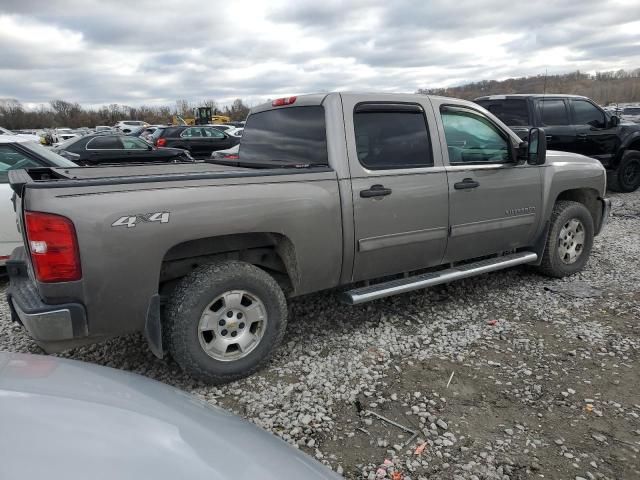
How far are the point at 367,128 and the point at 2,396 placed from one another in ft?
9.95

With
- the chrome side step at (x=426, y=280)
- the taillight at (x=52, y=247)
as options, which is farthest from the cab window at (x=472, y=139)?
the taillight at (x=52, y=247)

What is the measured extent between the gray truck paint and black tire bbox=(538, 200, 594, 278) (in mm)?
129

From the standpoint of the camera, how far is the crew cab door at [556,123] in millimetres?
9297

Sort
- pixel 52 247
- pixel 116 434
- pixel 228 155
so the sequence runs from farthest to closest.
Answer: pixel 228 155 → pixel 52 247 → pixel 116 434

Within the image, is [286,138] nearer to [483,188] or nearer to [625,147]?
[483,188]

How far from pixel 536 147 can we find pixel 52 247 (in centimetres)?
410

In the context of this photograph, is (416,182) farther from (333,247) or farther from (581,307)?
(581,307)

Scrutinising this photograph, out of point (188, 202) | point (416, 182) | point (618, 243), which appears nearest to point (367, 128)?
point (416, 182)

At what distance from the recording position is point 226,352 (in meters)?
3.30

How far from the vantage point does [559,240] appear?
514 cm

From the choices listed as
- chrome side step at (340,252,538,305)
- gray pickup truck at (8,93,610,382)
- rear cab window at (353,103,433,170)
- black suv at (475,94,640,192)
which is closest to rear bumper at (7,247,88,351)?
gray pickup truck at (8,93,610,382)

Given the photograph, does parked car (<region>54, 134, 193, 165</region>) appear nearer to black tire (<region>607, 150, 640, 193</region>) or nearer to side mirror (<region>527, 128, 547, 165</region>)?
side mirror (<region>527, 128, 547, 165</region>)

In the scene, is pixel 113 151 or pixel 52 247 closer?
pixel 52 247

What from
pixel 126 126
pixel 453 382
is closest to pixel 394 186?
pixel 453 382
